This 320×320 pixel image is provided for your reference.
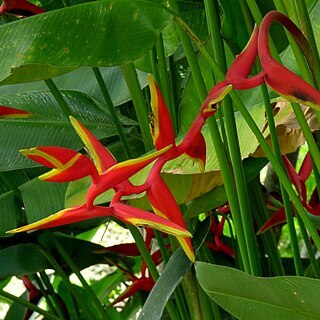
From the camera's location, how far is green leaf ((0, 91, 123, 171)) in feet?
2.82

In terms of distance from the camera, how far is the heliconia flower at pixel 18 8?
634 millimetres

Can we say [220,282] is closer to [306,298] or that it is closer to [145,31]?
[306,298]

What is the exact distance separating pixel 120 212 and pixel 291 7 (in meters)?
0.23

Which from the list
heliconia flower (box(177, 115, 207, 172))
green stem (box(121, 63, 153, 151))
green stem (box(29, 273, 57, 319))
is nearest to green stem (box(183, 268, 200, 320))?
green stem (box(121, 63, 153, 151))

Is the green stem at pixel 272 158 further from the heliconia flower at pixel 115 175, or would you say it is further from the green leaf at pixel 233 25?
the green leaf at pixel 233 25

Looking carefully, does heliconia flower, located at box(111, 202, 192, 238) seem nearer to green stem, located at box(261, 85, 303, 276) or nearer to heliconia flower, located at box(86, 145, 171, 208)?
heliconia flower, located at box(86, 145, 171, 208)

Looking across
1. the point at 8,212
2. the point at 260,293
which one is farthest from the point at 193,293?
the point at 8,212

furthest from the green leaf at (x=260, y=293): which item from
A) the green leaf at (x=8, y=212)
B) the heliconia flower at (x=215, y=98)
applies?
the green leaf at (x=8, y=212)

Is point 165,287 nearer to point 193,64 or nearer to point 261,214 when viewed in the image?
point 193,64

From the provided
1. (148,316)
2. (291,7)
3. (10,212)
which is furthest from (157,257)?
(291,7)

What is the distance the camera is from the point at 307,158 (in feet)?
2.56

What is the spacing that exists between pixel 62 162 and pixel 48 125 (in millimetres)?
433

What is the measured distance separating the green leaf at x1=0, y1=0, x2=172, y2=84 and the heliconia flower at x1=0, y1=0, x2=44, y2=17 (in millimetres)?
128

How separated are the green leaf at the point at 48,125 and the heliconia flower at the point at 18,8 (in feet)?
0.69
